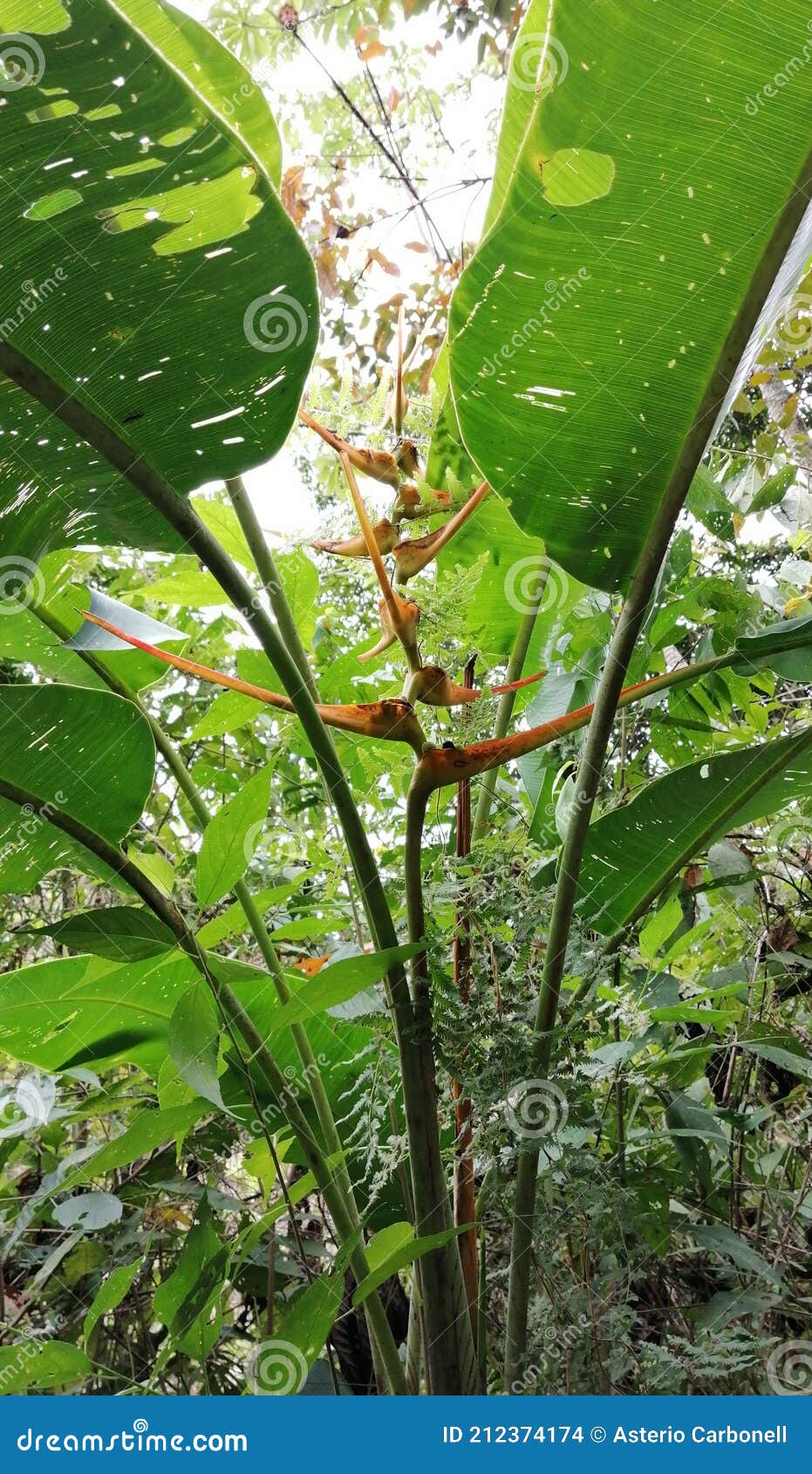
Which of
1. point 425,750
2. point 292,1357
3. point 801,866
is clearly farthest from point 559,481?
point 801,866

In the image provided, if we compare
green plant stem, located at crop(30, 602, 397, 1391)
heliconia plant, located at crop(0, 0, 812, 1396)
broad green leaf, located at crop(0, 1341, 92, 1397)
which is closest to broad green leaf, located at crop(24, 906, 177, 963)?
heliconia plant, located at crop(0, 0, 812, 1396)

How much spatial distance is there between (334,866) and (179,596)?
0.35m

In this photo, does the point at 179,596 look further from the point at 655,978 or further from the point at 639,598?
the point at 655,978

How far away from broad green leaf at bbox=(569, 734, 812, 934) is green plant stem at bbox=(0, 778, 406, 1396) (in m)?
0.33

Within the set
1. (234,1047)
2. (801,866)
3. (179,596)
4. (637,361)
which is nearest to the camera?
(637,361)

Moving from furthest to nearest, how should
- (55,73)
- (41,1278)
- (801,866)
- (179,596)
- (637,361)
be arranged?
1. (801,866)
2. (41,1278)
3. (179,596)
4. (637,361)
5. (55,73)

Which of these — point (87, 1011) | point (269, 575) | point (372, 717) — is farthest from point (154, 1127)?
point (269, 575)

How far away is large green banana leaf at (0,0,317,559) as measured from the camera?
525 millimetres

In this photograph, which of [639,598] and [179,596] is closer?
[639,598]

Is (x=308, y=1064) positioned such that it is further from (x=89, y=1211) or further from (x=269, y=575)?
(x=269, y=575)

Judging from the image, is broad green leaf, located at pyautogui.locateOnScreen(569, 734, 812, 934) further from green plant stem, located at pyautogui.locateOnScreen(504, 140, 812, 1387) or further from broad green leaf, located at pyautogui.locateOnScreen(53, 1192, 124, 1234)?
broad green leaf, located at pyautogui.locateOnScreen(53, 1192, 124, 1234)

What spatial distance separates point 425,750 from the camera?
29.3 inches

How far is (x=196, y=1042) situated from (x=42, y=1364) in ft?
1.42

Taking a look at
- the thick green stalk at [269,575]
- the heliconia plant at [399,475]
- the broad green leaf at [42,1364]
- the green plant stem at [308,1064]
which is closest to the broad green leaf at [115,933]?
the heliconia plant at [399,475]
